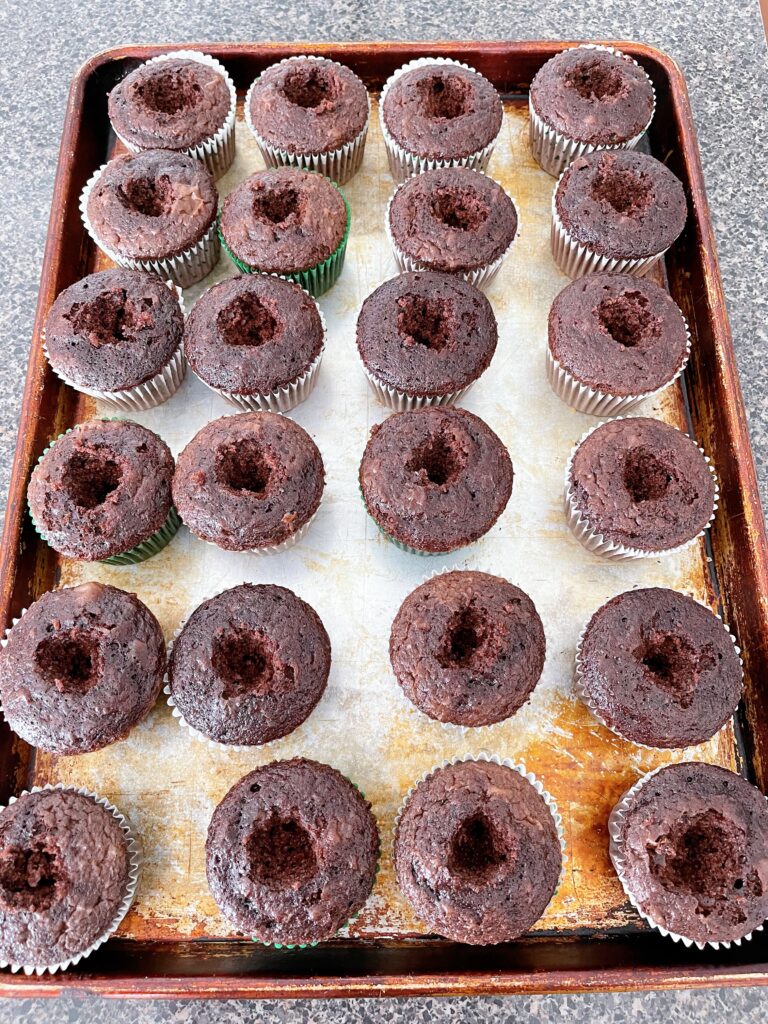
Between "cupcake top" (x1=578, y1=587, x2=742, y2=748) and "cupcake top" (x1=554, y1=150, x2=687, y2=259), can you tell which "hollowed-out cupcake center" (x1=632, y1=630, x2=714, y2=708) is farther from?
"cupcake top" (x1=554, y1=150, x2=687, y2=259)

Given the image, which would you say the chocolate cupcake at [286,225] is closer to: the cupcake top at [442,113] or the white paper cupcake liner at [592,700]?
the cupcake top at [442,113]

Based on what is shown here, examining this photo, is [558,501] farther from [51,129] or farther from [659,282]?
[51,129]

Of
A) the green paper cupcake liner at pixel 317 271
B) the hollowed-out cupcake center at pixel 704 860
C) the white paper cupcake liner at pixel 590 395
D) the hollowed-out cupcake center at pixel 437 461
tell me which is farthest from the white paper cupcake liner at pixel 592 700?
the green paper cupcake liner at pixel 317 271

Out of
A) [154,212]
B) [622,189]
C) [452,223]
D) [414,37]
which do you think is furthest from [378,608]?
[414,37]

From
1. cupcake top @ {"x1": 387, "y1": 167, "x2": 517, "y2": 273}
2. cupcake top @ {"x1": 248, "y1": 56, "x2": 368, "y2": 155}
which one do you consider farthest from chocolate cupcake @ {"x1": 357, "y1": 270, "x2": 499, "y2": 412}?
cupcake top @ {"x1": 248, "y1": 56, "x2": 368, "y2": 155}

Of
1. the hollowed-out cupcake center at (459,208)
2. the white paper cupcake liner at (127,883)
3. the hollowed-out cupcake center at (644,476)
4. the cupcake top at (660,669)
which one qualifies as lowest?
the white paper cupcake liner at (127,883)

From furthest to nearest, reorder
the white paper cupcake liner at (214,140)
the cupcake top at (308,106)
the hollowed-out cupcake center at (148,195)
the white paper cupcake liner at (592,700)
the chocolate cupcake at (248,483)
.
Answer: the white paper cupcake liner at (214,140)
the cupcake top at (308,106)
the hollowed-out cupcake center at (148,195)
the chocolate cupcake at (248,483)
the white paper cupcake liner at (592,700)

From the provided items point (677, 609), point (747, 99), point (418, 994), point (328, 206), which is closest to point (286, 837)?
point (418, 994)
